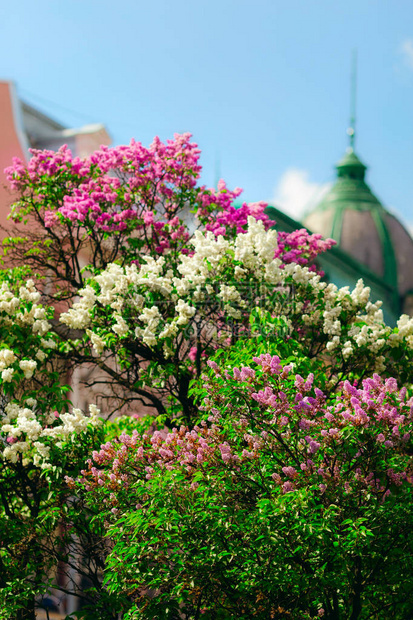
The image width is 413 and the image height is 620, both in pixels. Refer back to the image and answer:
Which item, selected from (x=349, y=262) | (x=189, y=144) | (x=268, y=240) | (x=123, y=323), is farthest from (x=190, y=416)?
(x=349, y=262)

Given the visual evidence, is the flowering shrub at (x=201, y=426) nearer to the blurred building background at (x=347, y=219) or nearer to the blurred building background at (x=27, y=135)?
the blurred building background at (x=27, y=135)

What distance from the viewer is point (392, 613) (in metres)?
7.70

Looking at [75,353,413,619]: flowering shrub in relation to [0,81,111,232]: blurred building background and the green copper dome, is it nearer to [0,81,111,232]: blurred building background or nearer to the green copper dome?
[0,81,111,232]: blurred building background

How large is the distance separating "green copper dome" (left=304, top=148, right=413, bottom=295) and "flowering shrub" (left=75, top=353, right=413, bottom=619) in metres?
26.2

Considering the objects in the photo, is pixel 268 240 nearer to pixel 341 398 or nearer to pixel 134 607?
pixel 341 398

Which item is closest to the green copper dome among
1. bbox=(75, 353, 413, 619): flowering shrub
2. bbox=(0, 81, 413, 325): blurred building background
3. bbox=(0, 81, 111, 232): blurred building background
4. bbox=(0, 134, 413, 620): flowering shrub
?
bbox=(0, 81, 413, 325): blurred building background

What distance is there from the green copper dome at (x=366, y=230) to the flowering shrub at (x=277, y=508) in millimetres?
26203

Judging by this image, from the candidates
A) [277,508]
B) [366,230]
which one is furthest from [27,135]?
[366,230]

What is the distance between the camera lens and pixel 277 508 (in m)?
6.48

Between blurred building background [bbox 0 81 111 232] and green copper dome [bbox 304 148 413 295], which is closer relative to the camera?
blurred building background [bbox 0 81 111 232]

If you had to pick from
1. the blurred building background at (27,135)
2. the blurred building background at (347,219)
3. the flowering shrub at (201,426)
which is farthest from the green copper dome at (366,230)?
the flowering shrub at (201,426)

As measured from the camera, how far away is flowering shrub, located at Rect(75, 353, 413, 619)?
21.9 ft

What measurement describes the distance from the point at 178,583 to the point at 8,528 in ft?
9.17

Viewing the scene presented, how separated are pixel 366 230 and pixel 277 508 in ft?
96.6
